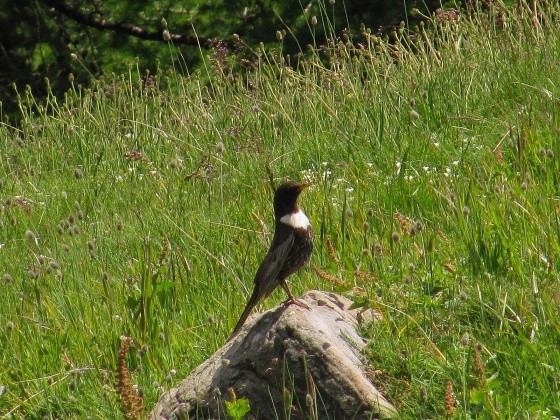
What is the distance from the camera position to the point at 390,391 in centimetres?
379

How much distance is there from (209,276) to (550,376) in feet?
6.14

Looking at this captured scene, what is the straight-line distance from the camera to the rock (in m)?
3.70

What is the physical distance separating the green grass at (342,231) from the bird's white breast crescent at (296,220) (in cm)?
28

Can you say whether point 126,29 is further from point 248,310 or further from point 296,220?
point 248,310

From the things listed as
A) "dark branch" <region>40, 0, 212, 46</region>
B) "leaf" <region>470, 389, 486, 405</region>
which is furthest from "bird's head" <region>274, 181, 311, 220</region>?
"dark branch" <region>40, 0, 212, 46</region>

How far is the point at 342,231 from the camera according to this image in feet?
15.6

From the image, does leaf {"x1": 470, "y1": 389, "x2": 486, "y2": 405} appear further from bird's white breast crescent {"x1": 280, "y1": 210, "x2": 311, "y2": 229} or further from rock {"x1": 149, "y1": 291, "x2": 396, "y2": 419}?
bird's white breast crescent {"x1": 280, "y1": 210, "x2": 311, "y2": 229}

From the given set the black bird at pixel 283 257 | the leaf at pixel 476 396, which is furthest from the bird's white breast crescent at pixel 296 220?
the leaf at pixel 476 396

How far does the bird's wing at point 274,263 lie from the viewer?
4.25 metres

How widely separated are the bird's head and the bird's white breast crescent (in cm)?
3

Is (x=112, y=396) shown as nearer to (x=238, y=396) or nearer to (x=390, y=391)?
(x=238, y=396)

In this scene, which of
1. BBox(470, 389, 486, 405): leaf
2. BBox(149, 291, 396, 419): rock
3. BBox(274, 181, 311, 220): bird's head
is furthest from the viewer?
BBox(274, 181, 311, 220): bird's head

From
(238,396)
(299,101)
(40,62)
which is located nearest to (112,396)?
(238,396)

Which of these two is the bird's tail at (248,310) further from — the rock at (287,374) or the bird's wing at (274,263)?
the rock at (287,374)
